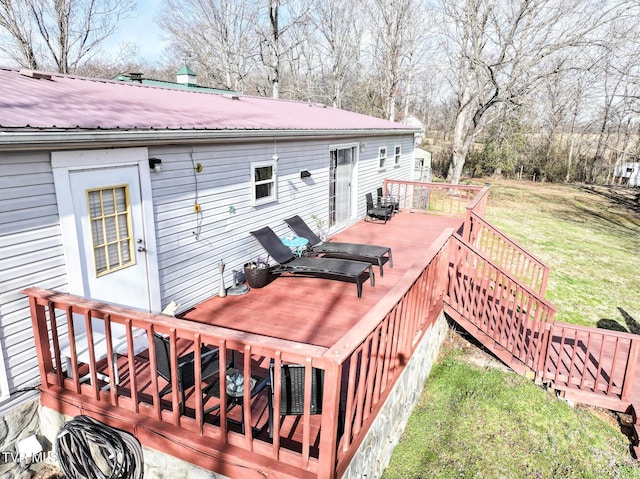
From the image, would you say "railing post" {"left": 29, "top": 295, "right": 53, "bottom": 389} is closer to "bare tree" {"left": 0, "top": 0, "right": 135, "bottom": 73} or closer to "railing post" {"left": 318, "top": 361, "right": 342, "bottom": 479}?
"railing post" {"left": 318, "top": 361, "right": 342, "bottom": 479}

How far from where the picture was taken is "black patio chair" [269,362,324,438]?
291 cm

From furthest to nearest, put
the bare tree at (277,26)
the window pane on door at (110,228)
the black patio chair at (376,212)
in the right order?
the bare tree at (277,26)
the black patio chair at (376,212)
the window pane on door at (110,228)

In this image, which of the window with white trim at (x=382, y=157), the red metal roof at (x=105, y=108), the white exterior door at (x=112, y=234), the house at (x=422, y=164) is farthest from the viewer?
the house at (x=422, y=164)

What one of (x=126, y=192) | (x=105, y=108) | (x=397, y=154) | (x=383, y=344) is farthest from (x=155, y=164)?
(x=397, y=154)

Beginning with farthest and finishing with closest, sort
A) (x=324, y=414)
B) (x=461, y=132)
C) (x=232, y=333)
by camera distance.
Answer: (x=461, y=132)
(x=232, y=333)
(x=324, y=414)

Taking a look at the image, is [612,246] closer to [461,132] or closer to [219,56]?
[461,132]

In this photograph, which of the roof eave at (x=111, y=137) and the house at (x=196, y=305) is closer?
the house at (x=196, y=305)

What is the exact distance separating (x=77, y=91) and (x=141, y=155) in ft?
4.80

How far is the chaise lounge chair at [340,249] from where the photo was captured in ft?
23.2

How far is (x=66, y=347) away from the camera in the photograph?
3.82 m

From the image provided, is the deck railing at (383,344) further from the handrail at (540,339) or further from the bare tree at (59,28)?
the bare tree at (59,28)

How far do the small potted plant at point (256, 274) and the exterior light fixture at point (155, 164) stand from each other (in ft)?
7.02

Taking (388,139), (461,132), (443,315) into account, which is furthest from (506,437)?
(461,132)

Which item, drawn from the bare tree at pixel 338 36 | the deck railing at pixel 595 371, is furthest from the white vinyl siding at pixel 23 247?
the bare tree at pixel 338 36
